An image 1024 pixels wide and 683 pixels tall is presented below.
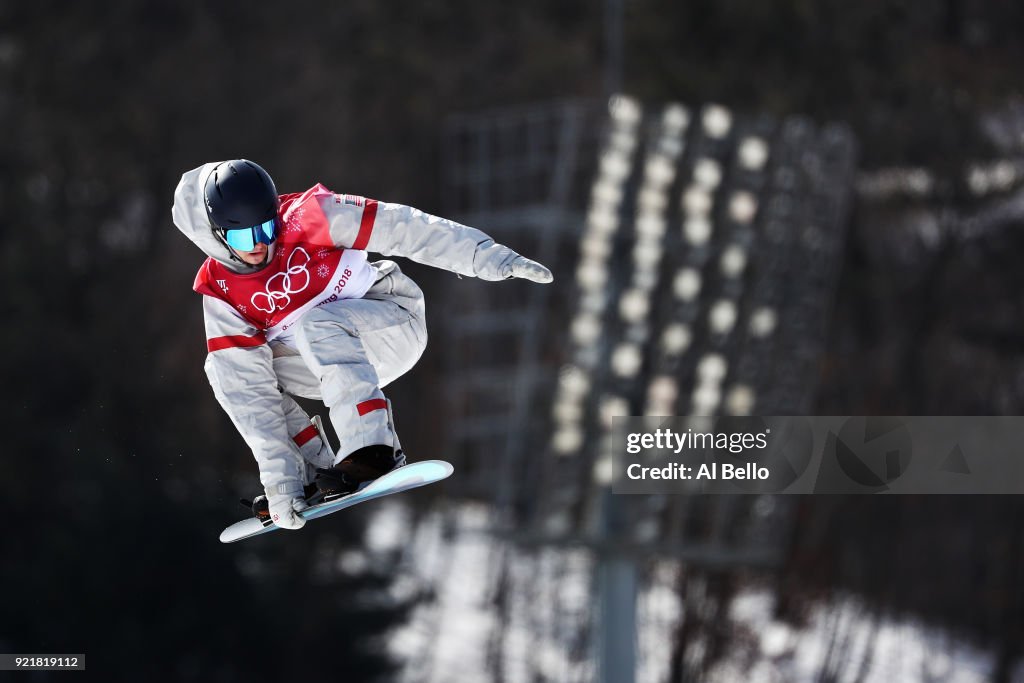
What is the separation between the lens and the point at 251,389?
23.8 ft

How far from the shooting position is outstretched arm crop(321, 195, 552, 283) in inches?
275

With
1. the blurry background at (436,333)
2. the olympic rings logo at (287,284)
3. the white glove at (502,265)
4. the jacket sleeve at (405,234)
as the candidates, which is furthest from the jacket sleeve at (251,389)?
the blurry background at (436,333)

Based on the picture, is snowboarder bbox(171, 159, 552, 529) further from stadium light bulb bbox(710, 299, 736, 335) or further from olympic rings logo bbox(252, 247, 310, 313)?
stadium light bulb bbox(710, 299, 736, 335)

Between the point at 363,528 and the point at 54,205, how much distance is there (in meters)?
7.60

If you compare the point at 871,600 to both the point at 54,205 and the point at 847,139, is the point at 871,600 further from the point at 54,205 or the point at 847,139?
the point at 54,205

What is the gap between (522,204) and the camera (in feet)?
67.3

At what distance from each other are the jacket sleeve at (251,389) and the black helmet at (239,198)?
44 cm

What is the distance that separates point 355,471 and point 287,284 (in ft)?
2.45

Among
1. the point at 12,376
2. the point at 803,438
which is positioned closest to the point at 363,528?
the point at 12,376

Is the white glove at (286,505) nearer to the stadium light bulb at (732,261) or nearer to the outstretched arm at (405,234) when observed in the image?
the outstretched arm at (405,234)

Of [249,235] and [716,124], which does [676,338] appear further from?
[249,235]

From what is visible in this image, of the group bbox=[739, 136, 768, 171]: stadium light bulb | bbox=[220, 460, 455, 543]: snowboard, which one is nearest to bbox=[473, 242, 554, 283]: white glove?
bbox=[220, 460, 455, 543]: snowboard

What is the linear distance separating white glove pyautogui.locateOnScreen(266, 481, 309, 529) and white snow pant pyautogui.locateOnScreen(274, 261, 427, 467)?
0.22 metres

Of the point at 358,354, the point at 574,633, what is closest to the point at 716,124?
the point at 574,633
